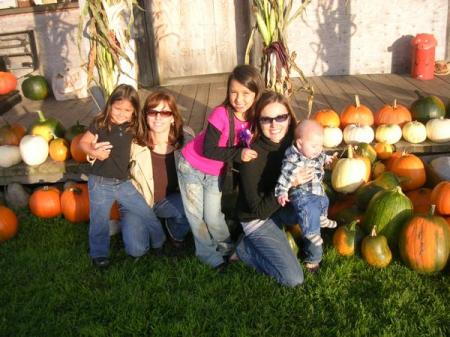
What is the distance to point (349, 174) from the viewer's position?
3686 mm

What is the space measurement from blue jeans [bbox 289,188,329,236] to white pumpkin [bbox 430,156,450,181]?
4.19 feet

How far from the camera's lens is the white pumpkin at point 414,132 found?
4137 millimetres

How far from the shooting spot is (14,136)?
4.60m

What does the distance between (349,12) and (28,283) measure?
5788 mm

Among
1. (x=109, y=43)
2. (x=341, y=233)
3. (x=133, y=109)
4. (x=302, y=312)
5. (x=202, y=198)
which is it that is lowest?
(x=302, y=312)

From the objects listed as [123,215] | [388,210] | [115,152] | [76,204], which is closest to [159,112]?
[115,152]

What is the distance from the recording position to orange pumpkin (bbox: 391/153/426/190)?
3.75 m

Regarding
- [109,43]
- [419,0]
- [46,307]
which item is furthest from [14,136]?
[419,0]

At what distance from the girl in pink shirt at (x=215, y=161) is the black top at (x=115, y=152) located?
0.39m

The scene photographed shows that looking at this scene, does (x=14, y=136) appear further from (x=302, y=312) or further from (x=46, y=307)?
(x=302, y=312)

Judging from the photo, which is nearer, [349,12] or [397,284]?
[397,284]

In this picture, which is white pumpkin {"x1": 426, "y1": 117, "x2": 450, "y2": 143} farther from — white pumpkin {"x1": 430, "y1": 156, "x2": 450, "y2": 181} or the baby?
the baby

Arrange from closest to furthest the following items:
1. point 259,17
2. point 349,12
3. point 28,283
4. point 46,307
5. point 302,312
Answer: point 302,312 → point 46,307 → point 28,283 → point 259,17 → point 349,12

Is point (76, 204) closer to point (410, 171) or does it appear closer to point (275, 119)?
point (275, 119)
